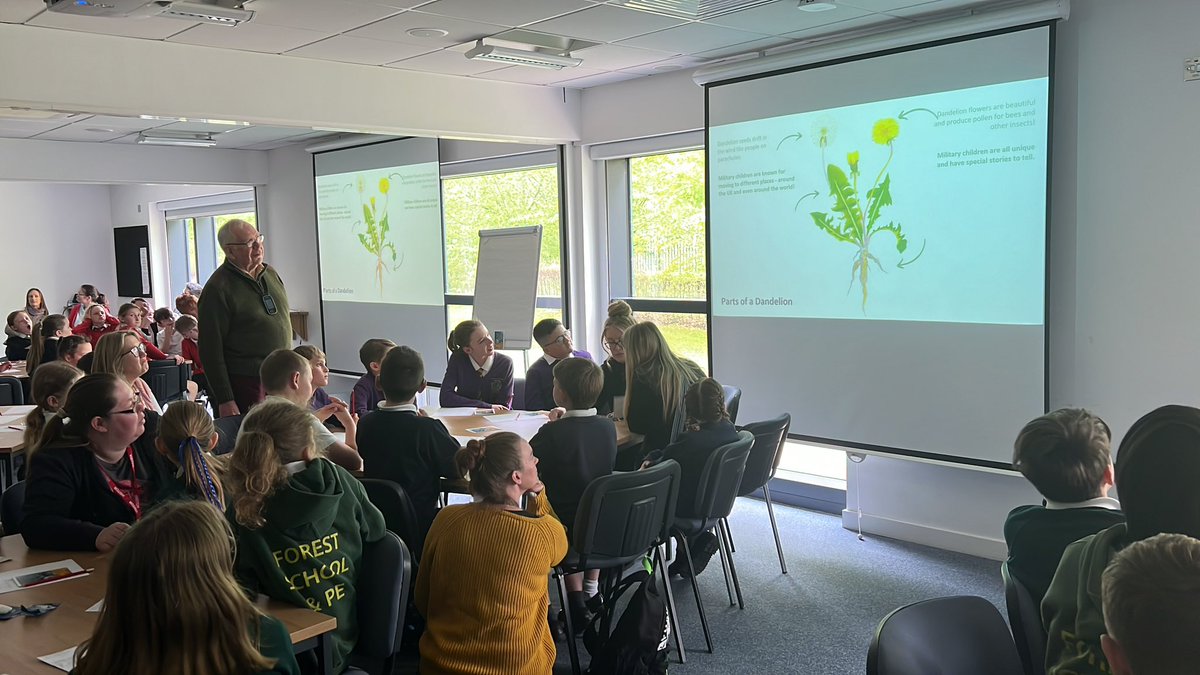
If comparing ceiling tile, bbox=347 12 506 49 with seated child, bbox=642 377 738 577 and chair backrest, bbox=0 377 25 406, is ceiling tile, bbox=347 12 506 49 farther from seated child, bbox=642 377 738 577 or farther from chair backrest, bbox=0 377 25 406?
chair backrest, bbox=0 377 25 406

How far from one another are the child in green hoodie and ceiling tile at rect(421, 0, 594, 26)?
2396 mm

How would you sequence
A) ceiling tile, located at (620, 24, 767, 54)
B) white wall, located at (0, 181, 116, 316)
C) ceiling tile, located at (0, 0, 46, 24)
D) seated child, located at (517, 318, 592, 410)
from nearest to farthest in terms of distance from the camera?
ceiling tile, located at (0, 0, 46, 24) → ceiling tile, located at (620, 24, 767, 54) → seated child, located at (517, 318, 592, 410) → white wall, located at (0, 181, 116, 316)

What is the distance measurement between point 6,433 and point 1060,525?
16.2 ft

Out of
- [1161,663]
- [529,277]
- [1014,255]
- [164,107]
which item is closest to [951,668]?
[1161,663]

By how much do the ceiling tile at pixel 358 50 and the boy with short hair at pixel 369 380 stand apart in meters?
1.60

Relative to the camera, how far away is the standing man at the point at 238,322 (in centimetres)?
423

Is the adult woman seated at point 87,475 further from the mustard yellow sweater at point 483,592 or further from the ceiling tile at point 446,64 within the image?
the ceiling tile at point 446,64

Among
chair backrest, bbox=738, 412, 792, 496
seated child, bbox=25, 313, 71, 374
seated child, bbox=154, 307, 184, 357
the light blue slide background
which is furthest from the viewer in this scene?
seated child, bbox=154, 307, 184, 357

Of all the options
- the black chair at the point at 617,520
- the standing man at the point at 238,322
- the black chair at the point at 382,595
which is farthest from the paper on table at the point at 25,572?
the standing man at the point at 238,322

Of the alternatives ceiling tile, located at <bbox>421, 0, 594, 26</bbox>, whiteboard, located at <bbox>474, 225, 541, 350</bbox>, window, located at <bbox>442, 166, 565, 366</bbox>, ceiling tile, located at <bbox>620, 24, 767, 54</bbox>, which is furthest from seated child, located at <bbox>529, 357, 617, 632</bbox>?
window, located at <bbox>442, 166, 565, 366</bbox>

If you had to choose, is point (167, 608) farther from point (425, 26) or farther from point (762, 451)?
point (425, 26)

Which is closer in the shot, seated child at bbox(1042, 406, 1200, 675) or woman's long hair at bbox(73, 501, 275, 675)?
woman's long hair at bbox(73, 501, 275, 675)

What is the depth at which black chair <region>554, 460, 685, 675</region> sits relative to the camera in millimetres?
3275

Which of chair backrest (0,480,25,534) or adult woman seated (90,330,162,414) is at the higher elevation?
adult woman seated (90,330,162,414)
